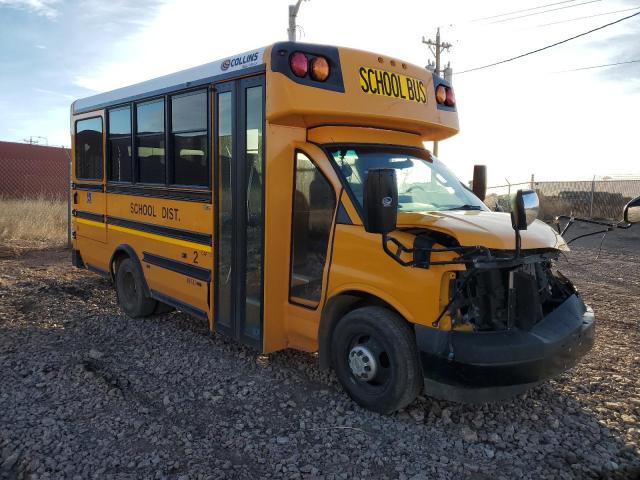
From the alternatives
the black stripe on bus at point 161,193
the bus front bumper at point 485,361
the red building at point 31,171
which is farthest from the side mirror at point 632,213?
the red building at point 31,171

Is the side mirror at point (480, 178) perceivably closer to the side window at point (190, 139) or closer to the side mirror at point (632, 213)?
the side mirror at point (632, 213)

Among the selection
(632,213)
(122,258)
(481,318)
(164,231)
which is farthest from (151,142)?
(632,213)

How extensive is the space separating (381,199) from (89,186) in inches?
200

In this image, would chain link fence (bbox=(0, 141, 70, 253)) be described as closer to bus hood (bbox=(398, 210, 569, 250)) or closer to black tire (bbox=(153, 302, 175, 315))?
black tire (bbox=(153, 302, 175, 315))

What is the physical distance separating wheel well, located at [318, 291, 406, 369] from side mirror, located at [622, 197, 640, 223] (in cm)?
186

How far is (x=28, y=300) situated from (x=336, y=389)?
469 centimetres

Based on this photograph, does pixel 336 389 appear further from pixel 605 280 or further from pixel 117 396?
pixel 605 280

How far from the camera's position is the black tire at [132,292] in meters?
6.09

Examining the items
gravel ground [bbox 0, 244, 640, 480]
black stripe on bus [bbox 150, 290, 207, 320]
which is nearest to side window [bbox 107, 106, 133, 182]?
black stripe on bus [bbox 150, 290, 207, 320]

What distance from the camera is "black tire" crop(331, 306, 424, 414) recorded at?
361 cm

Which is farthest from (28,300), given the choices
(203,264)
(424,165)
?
(424,165)

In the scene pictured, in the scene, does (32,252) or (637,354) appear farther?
(32,252)

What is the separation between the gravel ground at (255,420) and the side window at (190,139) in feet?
5.54

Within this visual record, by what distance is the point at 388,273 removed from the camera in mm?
3662
